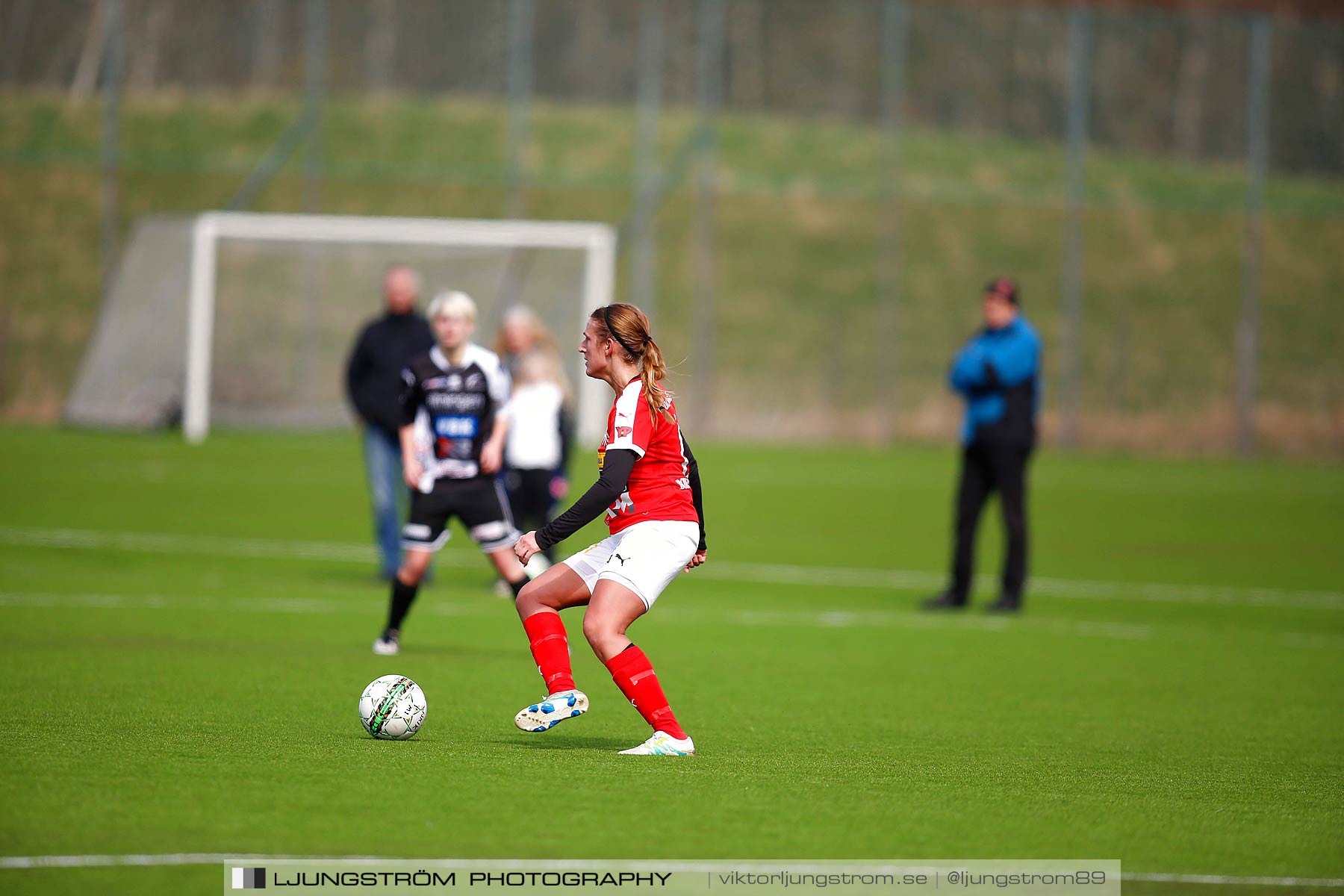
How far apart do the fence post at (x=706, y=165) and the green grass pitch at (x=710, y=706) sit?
15333mm

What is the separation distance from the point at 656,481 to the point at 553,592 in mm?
647

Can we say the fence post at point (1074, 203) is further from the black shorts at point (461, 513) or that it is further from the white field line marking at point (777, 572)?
the black shorts at point (461, 513)

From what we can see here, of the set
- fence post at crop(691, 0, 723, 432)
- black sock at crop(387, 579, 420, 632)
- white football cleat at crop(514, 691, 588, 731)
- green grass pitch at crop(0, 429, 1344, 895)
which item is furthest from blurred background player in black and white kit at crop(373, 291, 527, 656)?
fence post at crop(691, 0, 723, 432)

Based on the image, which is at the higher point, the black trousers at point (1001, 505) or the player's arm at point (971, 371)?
the player's arm at point (971, 371)

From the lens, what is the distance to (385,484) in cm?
1391

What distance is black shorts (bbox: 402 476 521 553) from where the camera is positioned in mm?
10484

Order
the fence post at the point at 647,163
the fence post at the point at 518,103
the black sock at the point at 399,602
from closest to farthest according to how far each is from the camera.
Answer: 1. the black sock at the point at 399,602
2. the fence post at the point at 518,103
3. the fence post at the point at 647,163

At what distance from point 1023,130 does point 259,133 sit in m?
15.4

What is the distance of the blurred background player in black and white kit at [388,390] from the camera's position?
45.6 feet

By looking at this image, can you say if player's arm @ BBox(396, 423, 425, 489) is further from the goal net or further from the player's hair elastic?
the goal net

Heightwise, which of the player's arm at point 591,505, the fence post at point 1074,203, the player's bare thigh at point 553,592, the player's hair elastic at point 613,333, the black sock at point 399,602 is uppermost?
the fence post at point 1074,203

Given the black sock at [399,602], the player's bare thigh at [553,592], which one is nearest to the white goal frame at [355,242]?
the black sock at [399,602]

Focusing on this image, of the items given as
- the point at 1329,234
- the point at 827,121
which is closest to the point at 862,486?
the point at 827,121

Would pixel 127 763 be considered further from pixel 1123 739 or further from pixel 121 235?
pixel 121 235
